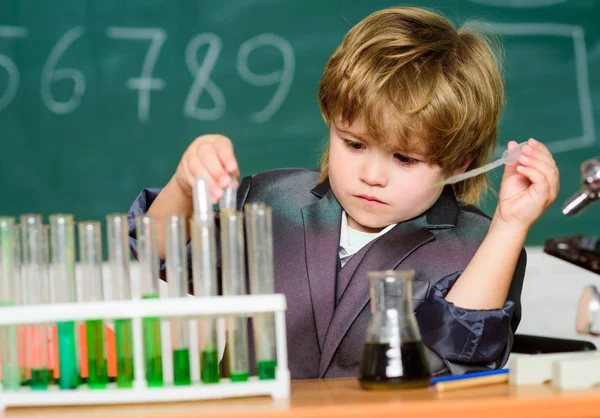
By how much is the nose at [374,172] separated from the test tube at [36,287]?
20.4 inches

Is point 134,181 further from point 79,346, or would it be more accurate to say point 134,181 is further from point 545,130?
point 79,346

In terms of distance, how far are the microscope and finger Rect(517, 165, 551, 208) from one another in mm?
177

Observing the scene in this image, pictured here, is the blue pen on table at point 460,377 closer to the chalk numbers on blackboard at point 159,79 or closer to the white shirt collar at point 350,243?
the white shirt collar at point 350,243

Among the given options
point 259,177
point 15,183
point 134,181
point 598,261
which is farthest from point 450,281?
point 15,183

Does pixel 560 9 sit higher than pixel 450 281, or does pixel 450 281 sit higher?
pixel 560 9

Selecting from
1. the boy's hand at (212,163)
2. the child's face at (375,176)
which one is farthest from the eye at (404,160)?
the boy's hand at (212,163)

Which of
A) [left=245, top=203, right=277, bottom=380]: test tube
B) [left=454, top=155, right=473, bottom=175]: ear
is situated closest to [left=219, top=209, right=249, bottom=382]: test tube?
[left=245, top=203, right=277, bottom=380]: test tube

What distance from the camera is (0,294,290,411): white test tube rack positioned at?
0.91m

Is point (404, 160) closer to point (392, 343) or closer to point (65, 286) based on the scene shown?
point (392, 343)

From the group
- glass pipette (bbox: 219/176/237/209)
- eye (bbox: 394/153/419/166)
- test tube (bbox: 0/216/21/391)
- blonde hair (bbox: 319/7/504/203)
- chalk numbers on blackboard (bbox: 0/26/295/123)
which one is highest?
chalk numbers on blackboard (bbox: 0/26/295/123)

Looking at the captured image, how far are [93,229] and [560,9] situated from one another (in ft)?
6.10

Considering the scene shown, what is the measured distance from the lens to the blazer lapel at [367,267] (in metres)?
1.33

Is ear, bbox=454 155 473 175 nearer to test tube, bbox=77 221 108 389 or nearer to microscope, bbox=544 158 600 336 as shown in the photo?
microscope, bbox=544 158 600 336

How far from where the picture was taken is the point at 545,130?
239 centimetres
